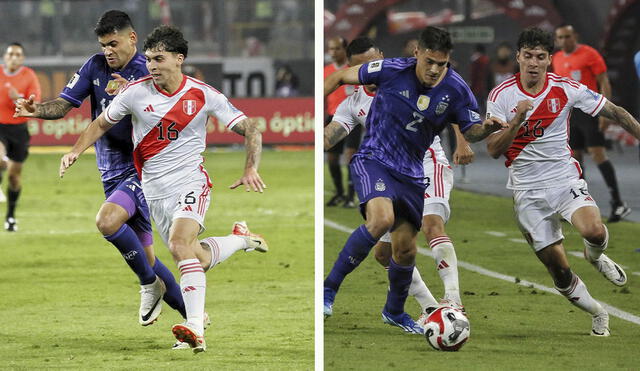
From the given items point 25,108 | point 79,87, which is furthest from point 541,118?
point 25,108

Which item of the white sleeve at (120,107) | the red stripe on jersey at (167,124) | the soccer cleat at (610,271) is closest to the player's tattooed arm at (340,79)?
the red stripe on jersey at (167,124)

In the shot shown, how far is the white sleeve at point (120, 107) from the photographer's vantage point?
6730mm

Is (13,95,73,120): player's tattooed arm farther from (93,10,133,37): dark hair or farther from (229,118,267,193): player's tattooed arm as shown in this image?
(229,118,267,193): player's tattooed arm

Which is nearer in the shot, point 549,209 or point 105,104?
point 549,209

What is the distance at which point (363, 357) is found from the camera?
6531 mm

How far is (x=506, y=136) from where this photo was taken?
6.55 m

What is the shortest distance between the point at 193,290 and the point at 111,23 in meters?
1.64

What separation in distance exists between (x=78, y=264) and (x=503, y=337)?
15.9 feet

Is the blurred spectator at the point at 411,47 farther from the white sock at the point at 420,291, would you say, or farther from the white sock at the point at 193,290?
Result: the white sock at the point at 193,290

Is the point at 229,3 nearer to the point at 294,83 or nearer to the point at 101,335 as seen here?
the point at 294,83

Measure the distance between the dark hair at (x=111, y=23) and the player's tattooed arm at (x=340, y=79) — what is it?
1287 mm

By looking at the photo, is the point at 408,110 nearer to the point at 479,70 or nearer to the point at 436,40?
the point at 436,40

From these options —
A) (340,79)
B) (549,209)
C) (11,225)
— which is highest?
(340,79)

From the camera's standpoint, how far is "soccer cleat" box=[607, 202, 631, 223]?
12336 mm
